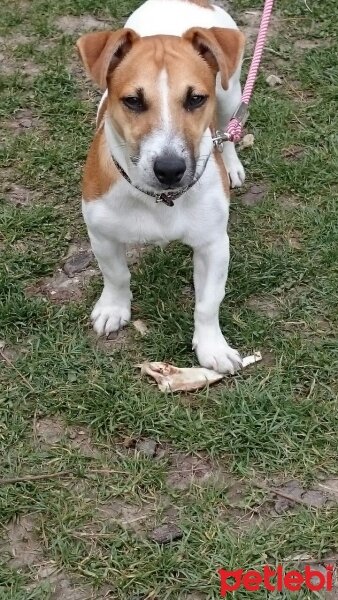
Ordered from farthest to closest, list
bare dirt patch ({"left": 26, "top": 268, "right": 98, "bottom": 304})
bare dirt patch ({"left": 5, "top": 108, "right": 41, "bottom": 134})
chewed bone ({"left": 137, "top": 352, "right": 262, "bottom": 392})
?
bare dirt patch ({"left": 5, "top": 108, "right": 41, "bottom": 134}), bare dirt patch ({"left": 26, "top": 268, "right": 98, "bottom": 304}), chewed bone ({"left": 137, "top": 352, "right": 262, "bottom": 392})

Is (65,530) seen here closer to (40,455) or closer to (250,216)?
(40,455)

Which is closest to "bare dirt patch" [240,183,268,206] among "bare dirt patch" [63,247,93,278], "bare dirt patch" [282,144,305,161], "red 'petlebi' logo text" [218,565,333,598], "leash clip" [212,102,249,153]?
"bare dirt patch" [282,144,305,161]

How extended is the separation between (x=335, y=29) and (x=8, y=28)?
246cm

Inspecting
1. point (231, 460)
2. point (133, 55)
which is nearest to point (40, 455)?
point (231, 460)

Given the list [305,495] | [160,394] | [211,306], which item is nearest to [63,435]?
[160,394]

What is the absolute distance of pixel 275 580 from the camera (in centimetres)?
321

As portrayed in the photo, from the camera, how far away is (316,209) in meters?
4.85

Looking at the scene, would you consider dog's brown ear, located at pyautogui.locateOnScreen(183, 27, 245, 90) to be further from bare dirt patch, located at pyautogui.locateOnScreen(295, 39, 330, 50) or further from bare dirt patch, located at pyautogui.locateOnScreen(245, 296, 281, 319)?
bare dirt patch, located at pyautogui.locateOnScreen(295, 39, 330, 50)

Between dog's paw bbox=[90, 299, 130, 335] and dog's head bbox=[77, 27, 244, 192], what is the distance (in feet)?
3.05

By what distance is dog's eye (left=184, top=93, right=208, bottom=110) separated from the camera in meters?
3.27

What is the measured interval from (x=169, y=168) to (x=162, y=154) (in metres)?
0.06

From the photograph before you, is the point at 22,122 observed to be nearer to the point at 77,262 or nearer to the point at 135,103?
the point at 77,262

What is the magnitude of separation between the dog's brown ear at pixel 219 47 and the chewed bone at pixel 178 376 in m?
1.36

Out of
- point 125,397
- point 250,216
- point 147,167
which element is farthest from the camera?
point 250,216
